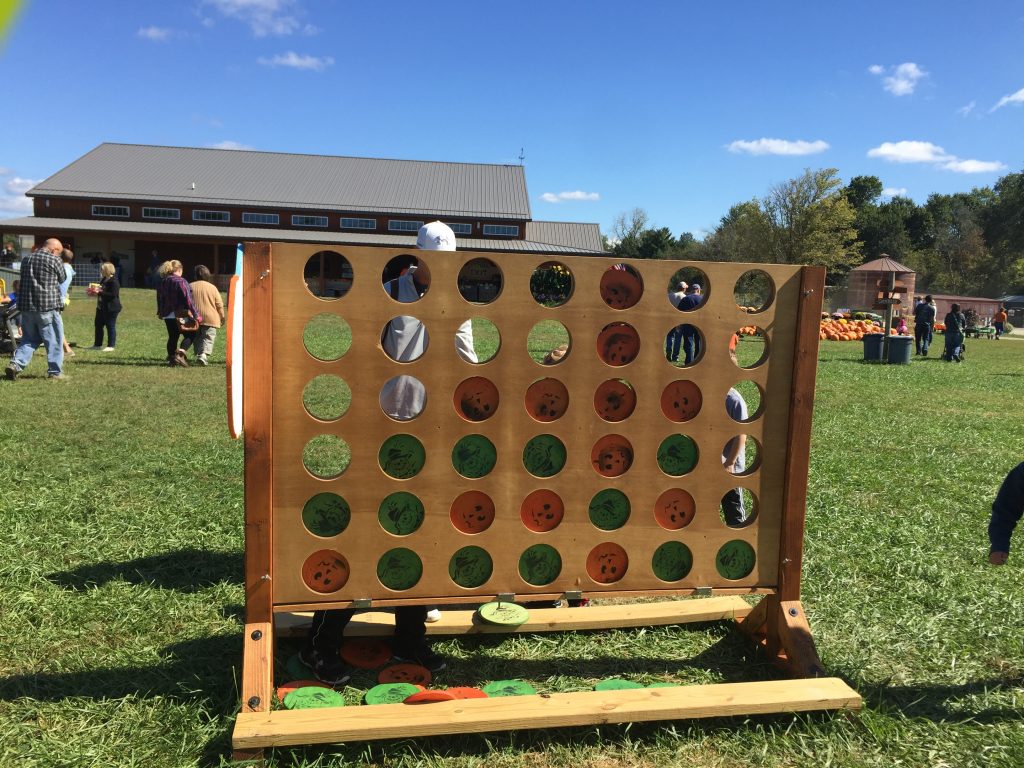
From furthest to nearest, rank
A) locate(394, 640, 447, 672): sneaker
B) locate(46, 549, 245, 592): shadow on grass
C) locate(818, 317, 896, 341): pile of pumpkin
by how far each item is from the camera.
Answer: locate(818, 317, 896, 341): pile of pumpkin → locate(46, 549, 245, 592): shadow on grass → locate(394, 640, 447, 672): sneaker

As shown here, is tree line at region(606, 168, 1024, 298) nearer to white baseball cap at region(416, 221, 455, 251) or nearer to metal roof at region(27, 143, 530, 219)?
metal roof at region(27, 143, 530, 219)

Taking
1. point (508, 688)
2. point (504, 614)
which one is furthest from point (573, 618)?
point (508, 688)

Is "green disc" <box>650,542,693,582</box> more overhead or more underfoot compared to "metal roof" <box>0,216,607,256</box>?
more underfoot

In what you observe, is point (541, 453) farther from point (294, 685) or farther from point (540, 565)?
point (294, 685)

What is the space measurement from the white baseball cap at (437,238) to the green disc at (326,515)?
50.3 inches

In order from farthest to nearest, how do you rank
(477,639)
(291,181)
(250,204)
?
(291,181) → (250,204) → (477,639)

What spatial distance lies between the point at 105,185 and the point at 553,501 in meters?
53.3

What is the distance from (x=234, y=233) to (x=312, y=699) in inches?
1770

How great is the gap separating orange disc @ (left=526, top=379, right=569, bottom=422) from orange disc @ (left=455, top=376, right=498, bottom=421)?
16 cm

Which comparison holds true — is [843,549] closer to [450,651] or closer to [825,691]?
[825,691]

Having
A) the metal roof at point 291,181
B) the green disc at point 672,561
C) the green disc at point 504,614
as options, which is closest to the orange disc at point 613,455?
the green disc at point 672,561

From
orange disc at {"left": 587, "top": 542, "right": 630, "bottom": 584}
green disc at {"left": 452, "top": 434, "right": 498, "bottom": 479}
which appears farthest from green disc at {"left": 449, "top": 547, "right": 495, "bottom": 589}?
orange disc at {"left": 587, "top": 542, "right": 630, "bottom": 584}

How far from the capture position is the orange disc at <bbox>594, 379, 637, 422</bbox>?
3.44 metres

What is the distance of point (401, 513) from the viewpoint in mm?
3281
